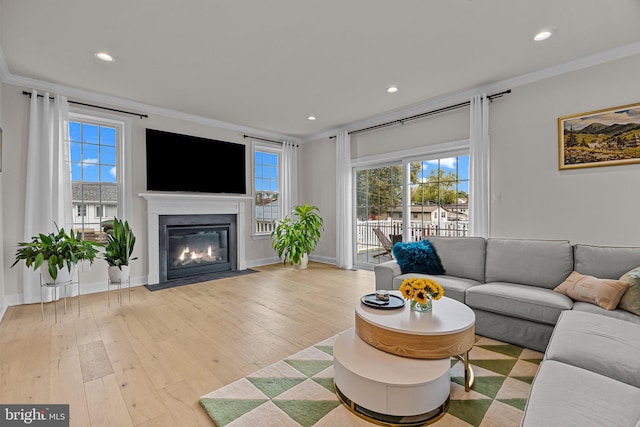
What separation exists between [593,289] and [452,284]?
3.41ft

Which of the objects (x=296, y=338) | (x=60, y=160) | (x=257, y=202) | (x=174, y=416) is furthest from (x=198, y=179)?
(x=174, y=416)

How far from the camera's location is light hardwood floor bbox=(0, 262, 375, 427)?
1.82 metres

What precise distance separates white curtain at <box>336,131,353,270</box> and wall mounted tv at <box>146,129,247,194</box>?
1.88 metres

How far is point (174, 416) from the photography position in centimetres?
168

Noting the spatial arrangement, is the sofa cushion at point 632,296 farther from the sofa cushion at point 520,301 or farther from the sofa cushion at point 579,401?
the sofa cushion at point 579,401

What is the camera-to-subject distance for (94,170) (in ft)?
14.0

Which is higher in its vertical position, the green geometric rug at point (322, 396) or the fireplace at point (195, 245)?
the fireplace at point (195, 245)

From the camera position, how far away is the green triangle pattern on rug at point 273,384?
1.88 meters

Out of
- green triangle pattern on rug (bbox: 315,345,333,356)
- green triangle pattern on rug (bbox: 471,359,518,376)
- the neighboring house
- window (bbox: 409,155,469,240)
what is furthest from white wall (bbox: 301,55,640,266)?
the neighboring house

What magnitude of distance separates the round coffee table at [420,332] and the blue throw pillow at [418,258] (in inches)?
51.3

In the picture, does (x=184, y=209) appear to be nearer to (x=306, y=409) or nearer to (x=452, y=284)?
(x=306, y=409)

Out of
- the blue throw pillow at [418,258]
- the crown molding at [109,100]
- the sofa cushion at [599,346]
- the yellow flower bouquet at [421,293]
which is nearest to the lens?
the sofa cushion at [599,346]

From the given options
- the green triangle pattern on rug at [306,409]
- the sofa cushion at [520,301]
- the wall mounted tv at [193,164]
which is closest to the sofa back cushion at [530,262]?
the sofa cushion at [520,301]

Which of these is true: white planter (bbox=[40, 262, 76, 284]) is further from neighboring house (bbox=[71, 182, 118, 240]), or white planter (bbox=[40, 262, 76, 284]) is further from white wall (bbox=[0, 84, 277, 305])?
neighboring house (bbox=[71, 182, 118, 240])
